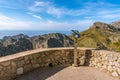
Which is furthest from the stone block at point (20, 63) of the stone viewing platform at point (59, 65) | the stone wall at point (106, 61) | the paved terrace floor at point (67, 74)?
the stone wall at point (106, 61)

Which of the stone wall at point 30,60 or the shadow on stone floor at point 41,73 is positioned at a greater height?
the stone wall at point 30,60

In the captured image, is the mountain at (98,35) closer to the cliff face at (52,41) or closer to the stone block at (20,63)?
the cliff face at (52,41)

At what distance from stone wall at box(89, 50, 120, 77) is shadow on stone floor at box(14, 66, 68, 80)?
1431 mm

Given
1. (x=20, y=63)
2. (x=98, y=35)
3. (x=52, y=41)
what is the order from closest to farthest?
1. (x=20, y=63)
2. (x=52, y=41)
3. (x=98, y=35)

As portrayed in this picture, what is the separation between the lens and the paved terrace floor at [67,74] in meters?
6.23

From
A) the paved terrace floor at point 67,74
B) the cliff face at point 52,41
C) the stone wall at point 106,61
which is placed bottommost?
the cliff face at point 52,41

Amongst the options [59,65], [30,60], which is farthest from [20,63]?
[59,65]

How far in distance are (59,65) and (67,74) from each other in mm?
1341

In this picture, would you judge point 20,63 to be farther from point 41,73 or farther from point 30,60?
point 41,73

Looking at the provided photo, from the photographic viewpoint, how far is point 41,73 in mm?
6730

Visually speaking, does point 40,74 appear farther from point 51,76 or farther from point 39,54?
point 39,54

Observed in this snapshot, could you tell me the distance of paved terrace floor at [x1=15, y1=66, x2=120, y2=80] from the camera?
20.4 feet

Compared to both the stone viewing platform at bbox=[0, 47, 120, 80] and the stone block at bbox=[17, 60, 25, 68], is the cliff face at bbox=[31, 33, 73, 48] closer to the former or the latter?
the stone viewing platform at bbox=[0, 47, 120, 80]

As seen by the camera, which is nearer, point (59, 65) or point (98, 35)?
point (59, 65)
